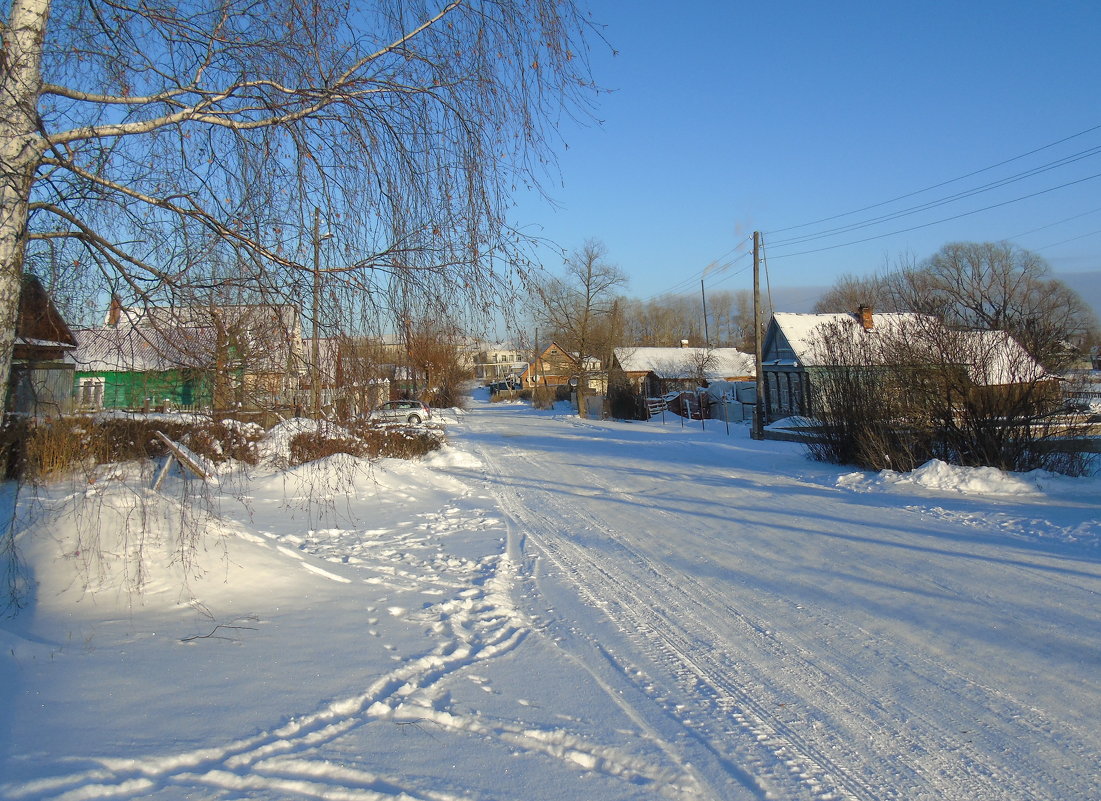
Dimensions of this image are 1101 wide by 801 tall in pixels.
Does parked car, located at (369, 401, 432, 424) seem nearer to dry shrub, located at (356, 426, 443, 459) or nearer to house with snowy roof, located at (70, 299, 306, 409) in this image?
dry shrub, located at (356, 426, 443, 459)

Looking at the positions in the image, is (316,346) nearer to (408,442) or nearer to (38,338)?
(38,338)

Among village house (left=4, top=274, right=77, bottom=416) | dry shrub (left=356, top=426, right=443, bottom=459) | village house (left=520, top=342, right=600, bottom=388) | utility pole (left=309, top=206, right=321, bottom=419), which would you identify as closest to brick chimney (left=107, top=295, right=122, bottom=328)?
village house (left=4, top=274, right=77, bottom=416)

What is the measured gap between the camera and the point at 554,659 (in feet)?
16.7

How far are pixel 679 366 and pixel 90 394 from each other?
57.0 meters

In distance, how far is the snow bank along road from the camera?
3609 millimetres

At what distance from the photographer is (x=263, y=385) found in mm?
4246

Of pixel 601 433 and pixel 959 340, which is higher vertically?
pixel 959 340

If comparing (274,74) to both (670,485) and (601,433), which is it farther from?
(601,433)

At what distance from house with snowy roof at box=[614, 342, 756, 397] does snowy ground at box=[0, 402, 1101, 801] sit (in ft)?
143

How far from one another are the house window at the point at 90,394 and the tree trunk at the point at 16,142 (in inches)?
55.6

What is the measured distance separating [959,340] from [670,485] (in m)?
5.54

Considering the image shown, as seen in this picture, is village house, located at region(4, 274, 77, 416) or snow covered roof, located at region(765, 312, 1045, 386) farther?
snow covered roof, located at region(765, 312, 1045, 386)

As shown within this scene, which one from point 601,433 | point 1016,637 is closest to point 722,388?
Result: point 601,433

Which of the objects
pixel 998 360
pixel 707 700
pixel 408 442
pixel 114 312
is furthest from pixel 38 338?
pixel 408 442
